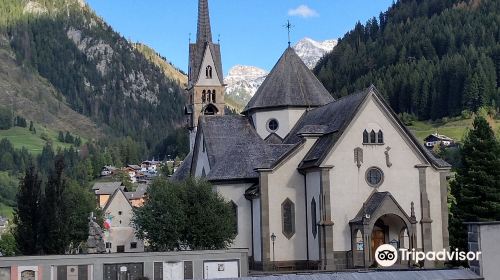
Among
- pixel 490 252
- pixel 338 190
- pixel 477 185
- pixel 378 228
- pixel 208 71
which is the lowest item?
pixel 490 252

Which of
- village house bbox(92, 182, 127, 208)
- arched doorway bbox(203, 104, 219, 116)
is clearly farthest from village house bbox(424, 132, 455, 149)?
arched doorway bbox(203, 104, 219, 116)

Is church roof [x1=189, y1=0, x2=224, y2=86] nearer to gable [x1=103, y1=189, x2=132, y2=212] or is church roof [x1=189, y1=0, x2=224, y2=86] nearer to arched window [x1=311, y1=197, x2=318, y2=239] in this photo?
gable [x1=103, y1=189, x2=132, y2=212]

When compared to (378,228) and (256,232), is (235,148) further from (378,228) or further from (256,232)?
(378,228)

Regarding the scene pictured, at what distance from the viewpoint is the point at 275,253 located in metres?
52.7

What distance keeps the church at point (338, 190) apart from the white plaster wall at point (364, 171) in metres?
0.07

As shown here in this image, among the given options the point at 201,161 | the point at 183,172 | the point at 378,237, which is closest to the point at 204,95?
the point at 183,172

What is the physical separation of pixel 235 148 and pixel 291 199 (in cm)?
690

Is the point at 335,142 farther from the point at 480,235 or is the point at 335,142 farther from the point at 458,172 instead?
the point at 480,235

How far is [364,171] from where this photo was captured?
5134 cm

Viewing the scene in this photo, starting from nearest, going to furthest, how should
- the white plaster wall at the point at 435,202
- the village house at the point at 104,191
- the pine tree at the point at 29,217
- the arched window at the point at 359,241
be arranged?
the arched window at the point at 359,241, the white plaster wall at the point at 435,202, the pine tree at the point at 29,217, the village house at the point at 104,191

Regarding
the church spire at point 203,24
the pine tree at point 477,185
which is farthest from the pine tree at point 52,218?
the church spire at point 203,24

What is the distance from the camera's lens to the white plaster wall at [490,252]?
2744cm

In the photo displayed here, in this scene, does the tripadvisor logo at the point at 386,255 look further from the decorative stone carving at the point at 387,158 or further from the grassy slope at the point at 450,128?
the grassy slope at the point at 450,128

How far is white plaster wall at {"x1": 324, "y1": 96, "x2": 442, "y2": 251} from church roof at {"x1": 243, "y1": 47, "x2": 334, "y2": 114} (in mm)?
10964
